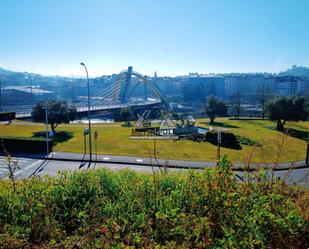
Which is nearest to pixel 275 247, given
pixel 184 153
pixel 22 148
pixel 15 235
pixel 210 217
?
pixel 210 217

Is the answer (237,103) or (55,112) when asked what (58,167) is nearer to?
(55,112)

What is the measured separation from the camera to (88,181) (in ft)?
28.1

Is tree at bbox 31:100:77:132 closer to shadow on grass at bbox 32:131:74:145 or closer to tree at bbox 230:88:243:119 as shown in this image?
shadow on grass at bbox 32:131:74:145

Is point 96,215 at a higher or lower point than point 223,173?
lower

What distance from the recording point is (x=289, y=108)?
177 ft

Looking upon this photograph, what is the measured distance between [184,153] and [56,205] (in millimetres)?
26711

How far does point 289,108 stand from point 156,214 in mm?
54831

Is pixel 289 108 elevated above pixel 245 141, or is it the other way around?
pixel 289 108

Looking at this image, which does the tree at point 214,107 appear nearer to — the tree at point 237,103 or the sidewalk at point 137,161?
the tree at point 237,103

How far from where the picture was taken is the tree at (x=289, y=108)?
5381 cm

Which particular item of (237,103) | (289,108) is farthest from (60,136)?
(237,103)

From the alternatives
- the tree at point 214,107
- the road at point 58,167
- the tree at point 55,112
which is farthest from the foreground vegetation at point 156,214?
the tree at point 214,107

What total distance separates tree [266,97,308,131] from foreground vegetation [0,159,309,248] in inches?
1969

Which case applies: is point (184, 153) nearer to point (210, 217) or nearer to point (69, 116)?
point (69, 116)
